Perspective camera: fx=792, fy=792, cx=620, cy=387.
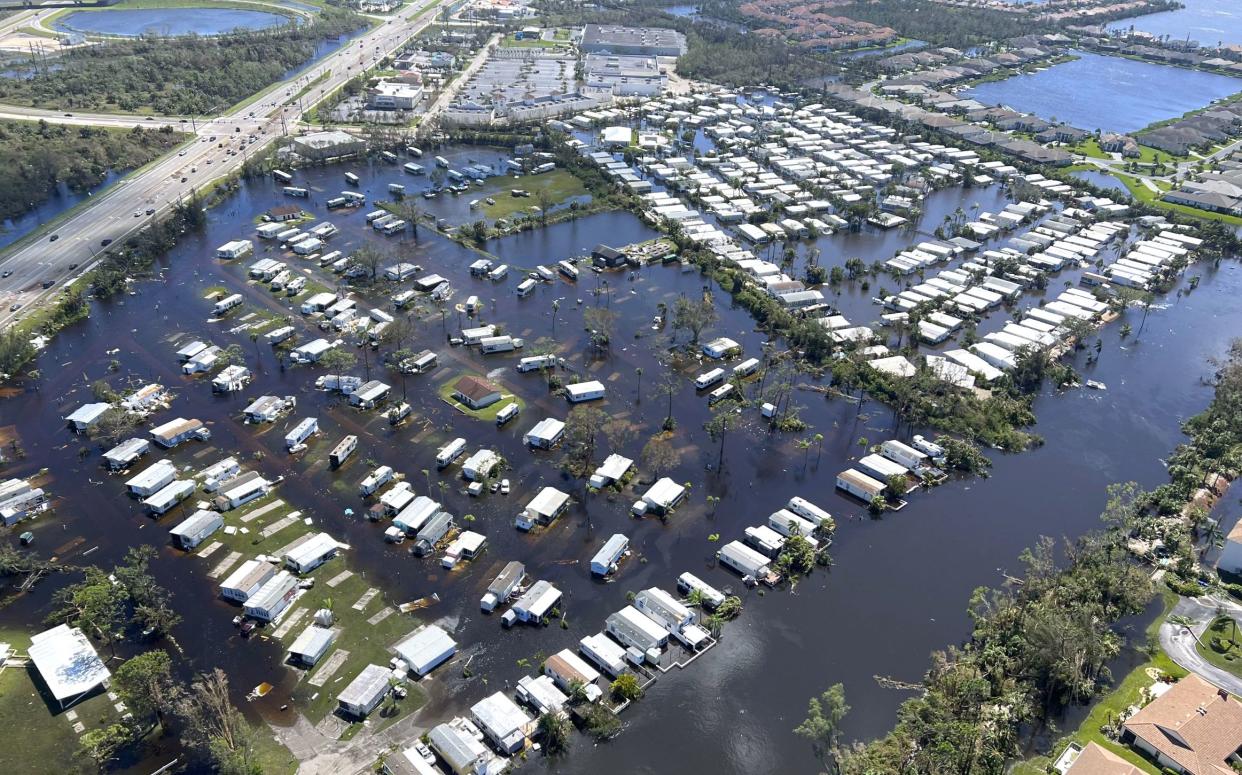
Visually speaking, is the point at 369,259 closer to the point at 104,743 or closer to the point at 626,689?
the point at 104,743

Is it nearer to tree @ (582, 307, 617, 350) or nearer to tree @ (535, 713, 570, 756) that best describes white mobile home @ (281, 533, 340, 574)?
tree @ (535, 713, 570, 756)

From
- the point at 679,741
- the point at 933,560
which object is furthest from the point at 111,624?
the point at 933,560

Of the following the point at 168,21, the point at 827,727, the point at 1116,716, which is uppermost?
the point at 168,21

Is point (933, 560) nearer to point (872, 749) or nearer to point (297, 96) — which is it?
point (872, 749)

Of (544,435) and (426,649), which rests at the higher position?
(544,435)

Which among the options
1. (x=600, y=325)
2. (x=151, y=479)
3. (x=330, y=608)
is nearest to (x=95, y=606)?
(x=151, y=479)

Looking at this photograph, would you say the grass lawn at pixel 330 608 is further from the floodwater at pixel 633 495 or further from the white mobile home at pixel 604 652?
the white mobile home at pixel 604 652

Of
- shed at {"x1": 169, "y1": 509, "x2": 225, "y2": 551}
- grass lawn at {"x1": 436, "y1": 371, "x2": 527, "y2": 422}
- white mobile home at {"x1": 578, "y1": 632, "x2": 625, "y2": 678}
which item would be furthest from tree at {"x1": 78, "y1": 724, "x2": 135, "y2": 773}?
grass lawn at {"x1": 436, "y1": 371, "x2": 527, "y2": 422}
